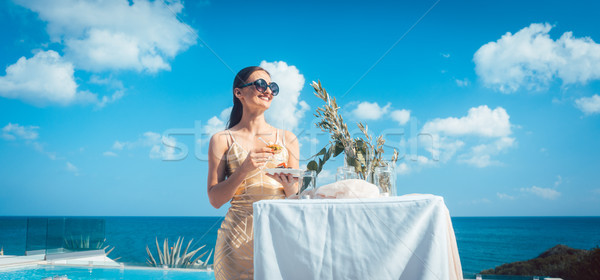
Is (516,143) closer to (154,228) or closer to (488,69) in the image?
(488,69)

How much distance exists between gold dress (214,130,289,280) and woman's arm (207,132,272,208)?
0.32ft

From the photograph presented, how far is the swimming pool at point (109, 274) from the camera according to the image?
23.7 feet

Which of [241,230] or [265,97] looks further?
[265,97]

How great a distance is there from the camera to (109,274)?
7.31 metres

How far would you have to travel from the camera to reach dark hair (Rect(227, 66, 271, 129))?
2334 millimetres

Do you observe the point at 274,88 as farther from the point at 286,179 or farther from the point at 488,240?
the point at 488,240

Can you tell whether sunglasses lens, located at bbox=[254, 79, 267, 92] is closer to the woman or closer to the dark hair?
the woman

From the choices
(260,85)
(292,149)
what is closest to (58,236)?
(292,149)

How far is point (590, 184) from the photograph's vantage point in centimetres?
4575

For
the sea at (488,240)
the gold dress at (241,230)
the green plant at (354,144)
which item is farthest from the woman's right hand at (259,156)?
the sea at (488,240)

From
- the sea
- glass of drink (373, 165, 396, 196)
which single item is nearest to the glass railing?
glass of drink (373, 165, 396, 196)

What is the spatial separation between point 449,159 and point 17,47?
63.7 meters

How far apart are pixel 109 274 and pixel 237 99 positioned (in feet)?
20.9

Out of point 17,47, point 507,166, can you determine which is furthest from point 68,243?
point 17,47
